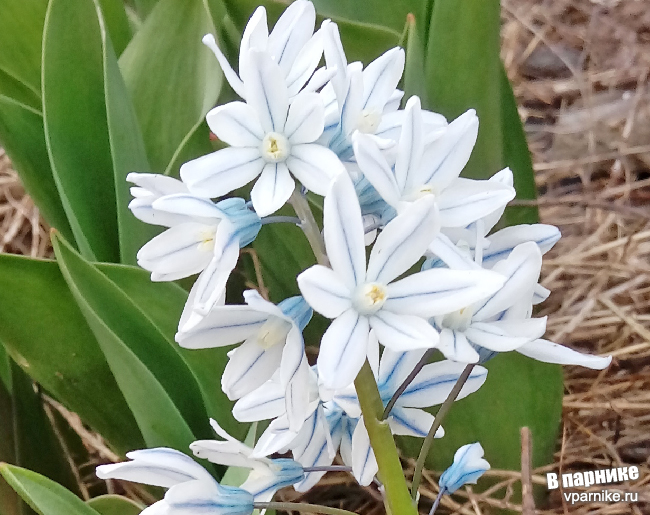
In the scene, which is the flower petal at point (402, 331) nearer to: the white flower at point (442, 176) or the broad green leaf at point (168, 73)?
the white flower at point (442, 176)

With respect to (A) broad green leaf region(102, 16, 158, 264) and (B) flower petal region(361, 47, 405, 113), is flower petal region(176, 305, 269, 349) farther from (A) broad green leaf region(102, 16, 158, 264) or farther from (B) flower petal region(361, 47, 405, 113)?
(A) broad green leaf region(102, 16, 158, 264)

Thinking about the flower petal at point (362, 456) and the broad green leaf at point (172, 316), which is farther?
the broad green leaf at point (172, 316)

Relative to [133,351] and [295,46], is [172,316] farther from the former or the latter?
[295,46]

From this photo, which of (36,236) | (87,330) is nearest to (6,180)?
(36,236)

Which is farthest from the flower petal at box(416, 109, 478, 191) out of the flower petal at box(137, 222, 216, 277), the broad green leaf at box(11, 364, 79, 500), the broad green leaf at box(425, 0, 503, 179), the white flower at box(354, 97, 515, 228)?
the broad green leaf at box(11, 364, 79, 500)

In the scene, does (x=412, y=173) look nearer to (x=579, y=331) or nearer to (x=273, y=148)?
(x=273, y=148)

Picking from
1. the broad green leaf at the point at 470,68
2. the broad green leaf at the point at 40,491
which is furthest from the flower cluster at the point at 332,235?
the broad green leaf at the point at 470,68
